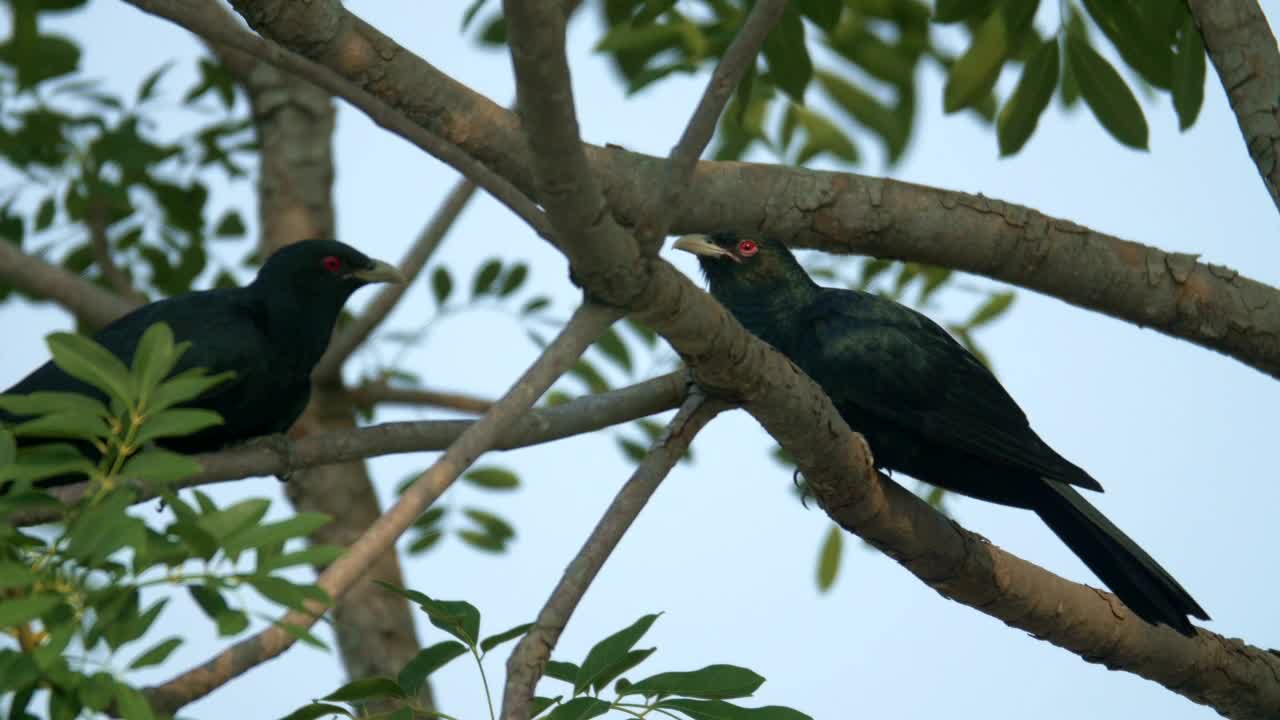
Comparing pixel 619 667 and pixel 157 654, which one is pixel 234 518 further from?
pixel 619 667

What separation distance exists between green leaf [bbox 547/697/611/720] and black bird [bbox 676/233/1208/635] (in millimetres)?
2267

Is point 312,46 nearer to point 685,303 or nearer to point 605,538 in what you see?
point 685,303

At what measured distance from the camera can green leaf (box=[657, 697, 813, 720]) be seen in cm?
285

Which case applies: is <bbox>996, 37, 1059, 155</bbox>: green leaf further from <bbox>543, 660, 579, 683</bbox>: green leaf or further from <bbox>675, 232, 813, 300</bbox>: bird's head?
<bbox>543, 660, 579, 683</bbox>: green leaf

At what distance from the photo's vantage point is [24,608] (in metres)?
2.07

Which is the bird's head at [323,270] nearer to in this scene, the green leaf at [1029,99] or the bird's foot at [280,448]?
the bird's foot at [280,448]

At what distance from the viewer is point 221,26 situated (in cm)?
376

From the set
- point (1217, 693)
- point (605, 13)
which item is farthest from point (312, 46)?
point (1217, 693)

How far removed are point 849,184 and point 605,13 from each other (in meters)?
1.04

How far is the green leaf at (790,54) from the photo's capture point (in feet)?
14.9

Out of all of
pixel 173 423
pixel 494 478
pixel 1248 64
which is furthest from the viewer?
Answer: pixel 494 478

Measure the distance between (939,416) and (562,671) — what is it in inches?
91.5

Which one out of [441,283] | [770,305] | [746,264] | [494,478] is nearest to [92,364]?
[770,305]

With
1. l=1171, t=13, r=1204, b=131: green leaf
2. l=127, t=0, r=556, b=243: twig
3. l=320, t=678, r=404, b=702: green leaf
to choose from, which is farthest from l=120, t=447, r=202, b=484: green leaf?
l=1171, t=13, r=1204, b=131: green leaf
